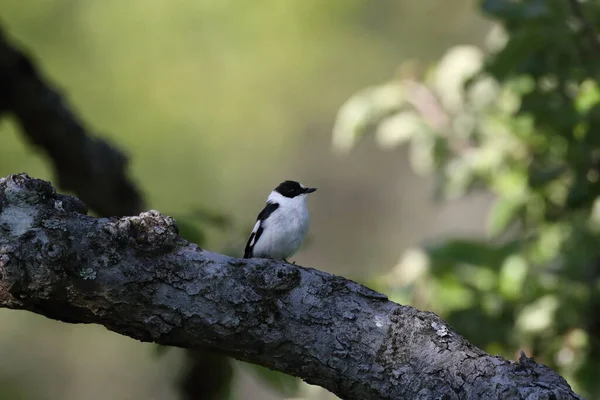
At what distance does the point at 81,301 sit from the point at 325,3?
47.2 feet

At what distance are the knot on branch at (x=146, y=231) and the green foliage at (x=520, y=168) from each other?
230 centimetres

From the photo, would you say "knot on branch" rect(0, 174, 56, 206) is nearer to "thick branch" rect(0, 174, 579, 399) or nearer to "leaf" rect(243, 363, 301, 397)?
"thick branch" rect(0, 174, 579, 399)

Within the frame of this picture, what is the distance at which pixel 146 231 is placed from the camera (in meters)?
2.67

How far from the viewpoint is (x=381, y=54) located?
16672mm

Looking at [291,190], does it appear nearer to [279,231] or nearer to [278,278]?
[279,231]

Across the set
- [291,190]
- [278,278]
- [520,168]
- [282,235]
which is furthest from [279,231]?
[278,278]

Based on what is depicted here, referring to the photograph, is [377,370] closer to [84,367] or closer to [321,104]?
[321,104]

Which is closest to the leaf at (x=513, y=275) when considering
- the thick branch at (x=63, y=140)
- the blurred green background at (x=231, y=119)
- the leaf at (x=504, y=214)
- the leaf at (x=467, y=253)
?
the leaf at (x=467, y=253)

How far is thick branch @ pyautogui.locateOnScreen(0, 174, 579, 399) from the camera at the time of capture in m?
2.51

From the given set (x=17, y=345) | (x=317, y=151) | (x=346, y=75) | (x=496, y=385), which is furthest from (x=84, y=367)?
(x=496, y=385)

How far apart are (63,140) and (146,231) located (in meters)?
3.83

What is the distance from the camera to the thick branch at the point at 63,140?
6094 mm

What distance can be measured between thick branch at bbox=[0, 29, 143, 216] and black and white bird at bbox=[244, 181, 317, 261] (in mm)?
1756

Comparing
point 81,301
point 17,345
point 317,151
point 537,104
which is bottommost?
point 81,301
